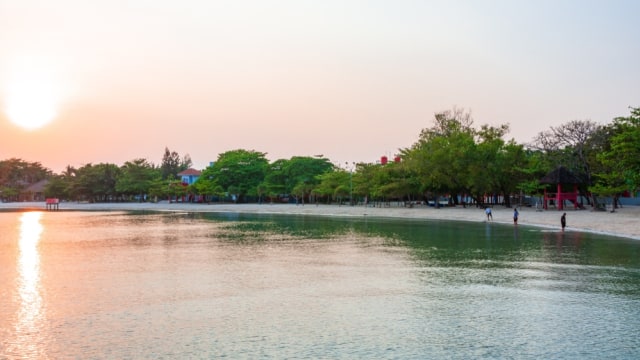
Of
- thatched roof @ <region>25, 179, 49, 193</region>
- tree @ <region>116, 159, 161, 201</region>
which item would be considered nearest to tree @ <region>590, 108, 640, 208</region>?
tree @ <region>116, 159, 161, 201</region>

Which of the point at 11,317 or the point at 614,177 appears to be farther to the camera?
the point at 614,177

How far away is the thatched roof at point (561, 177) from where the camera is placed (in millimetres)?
56444

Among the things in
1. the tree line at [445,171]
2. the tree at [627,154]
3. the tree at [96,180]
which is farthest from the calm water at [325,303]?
the tree at [96,180]

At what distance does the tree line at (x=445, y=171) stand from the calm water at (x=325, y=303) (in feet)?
85.5

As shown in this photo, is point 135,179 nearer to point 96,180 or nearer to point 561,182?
point 96,180

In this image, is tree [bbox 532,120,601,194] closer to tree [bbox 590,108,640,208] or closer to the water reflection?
tree [bbox 590,108,640,208]

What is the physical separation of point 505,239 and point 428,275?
14009mm

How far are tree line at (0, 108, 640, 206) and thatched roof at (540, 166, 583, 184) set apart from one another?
1.20 meters

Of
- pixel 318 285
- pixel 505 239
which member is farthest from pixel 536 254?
pixel 318 285

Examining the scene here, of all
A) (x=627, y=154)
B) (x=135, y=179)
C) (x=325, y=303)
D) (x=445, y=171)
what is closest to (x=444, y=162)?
→ (x=445, y=171)

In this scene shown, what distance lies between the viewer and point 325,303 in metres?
13.2

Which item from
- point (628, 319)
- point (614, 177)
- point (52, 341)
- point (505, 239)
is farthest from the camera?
point (614, 177)

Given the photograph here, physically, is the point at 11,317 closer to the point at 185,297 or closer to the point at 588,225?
the point at 185,297

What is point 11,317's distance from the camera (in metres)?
12.1
